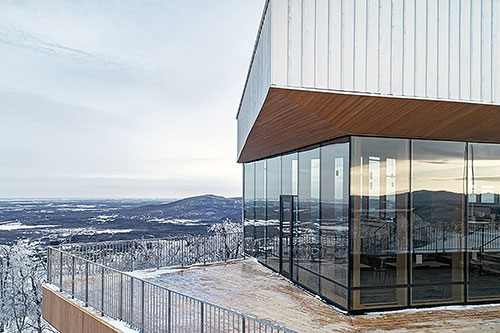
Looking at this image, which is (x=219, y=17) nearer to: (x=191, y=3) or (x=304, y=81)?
(x=191, y=3)

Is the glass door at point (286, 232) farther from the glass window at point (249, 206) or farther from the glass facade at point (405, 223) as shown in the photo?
the glass window at point (249, 206)

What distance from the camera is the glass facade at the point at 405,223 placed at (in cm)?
781

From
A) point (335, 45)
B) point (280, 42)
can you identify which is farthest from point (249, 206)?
point (280, 42)

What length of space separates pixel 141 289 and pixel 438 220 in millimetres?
5549

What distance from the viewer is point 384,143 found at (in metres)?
7.94

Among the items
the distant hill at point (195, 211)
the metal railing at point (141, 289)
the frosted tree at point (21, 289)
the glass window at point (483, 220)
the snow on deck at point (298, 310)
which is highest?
the glass window at point (483, 220)

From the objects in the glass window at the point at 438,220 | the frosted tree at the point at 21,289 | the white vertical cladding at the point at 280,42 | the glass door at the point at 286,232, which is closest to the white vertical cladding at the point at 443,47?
the white vertical cladding at the point at 280,42

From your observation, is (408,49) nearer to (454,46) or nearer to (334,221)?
(454,46)

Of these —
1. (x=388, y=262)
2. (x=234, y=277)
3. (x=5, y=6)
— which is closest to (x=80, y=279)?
(x=234, y=277)

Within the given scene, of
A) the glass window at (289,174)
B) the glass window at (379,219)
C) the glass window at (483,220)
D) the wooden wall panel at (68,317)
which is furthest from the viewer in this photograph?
the glass window at (289,174)

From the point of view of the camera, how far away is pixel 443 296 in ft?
27.2

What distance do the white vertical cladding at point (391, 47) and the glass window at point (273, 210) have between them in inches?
262

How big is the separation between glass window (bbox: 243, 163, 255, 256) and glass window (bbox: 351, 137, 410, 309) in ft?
24.1

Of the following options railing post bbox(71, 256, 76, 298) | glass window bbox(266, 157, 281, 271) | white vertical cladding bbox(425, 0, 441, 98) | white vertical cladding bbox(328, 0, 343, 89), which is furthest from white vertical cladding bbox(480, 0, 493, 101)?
railing post bbox(71, 256, 76, 298)
